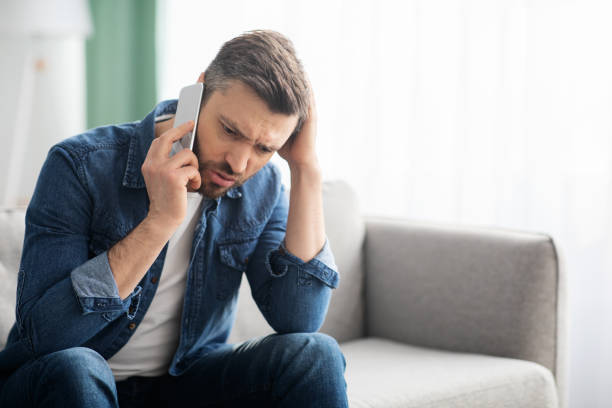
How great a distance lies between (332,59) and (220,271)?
1.59 metres

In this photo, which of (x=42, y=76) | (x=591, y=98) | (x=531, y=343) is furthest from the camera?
(x=42, y=76)

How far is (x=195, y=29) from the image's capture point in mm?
3238

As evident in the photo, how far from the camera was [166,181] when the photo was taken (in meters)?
1.06

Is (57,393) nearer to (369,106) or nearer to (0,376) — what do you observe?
(0,376)

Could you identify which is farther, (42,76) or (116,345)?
(42,76)

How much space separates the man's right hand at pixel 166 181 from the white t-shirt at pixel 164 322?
0.17m

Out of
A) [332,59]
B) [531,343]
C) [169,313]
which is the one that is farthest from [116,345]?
[332,59]

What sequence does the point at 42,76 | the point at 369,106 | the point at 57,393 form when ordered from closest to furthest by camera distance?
1. the point at 57,393
2. the point at 369,106
3. the point at 42,76

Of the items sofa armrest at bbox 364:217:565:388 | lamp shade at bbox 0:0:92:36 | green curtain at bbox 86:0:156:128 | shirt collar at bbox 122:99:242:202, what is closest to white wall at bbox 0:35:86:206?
lamp shade at bbox 0:0:92:36

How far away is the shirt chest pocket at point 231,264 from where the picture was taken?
126 centimetres

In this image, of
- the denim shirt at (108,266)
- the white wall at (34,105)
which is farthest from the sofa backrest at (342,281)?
the white wall at (34,105)

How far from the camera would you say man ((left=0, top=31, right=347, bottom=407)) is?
100 centimetres

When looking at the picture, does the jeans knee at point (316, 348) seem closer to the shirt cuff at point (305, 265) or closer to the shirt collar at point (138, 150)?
the shirt cuff at point (305, 265)

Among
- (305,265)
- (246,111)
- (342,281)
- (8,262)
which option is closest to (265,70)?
(246,111)
